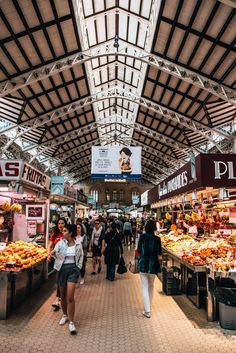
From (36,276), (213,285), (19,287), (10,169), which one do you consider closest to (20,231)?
(36,276)

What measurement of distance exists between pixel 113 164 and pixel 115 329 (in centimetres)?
831

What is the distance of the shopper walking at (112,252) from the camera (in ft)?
23.3

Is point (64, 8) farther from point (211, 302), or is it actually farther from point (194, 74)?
point (211, 302)

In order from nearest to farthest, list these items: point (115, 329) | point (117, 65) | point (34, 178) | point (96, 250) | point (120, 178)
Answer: point (115, 329)
point (34, 178)
point (96, 250)
point (120, 178)
point (117, 65)

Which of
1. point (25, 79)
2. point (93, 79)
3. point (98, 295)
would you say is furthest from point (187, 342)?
point (93, 79)

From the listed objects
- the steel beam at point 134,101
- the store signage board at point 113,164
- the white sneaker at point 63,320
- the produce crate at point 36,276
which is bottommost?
the white sneaker at point 63,320

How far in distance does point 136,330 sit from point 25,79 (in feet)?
34.2

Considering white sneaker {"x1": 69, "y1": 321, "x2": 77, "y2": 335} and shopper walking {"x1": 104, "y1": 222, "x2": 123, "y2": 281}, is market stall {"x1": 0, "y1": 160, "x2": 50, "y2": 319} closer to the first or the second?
white sneaker {"x1": 69, "y1": 321, "x2": 77, "y2": 335}

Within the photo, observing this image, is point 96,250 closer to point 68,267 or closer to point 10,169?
point 10,169

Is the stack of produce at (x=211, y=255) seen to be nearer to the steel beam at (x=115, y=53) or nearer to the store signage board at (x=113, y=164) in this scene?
the store signage board at (x=113, y=164)

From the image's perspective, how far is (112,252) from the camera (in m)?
7.24

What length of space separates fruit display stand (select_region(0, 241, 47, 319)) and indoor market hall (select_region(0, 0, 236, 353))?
3 cm

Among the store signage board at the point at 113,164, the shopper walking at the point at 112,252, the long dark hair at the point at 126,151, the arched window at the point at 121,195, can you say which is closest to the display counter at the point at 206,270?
the shopper walking at the point at 112,252

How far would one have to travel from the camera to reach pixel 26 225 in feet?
23.2
